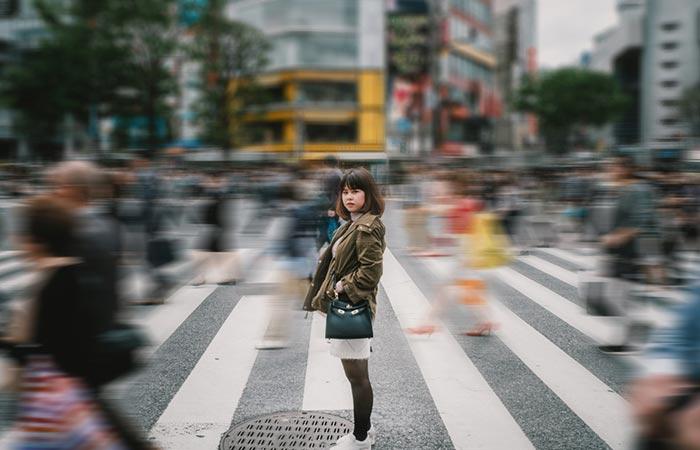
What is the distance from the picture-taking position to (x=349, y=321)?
3785 millimetres

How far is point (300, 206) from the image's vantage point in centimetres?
739

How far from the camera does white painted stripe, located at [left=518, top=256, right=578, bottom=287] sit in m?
10.3

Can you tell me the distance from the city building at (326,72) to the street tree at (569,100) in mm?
23093

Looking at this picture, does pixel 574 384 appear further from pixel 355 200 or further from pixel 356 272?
pixel 355 200

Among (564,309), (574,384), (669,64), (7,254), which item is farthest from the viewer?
(669,64)

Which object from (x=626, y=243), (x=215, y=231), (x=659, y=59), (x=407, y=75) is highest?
(x=659, y=59)

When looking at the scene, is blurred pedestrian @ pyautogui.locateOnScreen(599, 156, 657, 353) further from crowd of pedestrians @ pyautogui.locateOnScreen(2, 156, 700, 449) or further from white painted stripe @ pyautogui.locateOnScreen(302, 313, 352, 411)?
white painted stripe @ pyautogui.locateOnScreen(302, 313, 352, 411)

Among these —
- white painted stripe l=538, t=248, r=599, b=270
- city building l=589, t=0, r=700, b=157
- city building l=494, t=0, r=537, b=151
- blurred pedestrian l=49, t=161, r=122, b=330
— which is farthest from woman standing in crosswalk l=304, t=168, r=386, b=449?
city building l=494, t=0, r=537, b=151

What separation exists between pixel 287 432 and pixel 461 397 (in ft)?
4.67

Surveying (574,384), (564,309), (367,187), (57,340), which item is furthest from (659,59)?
(57,340)

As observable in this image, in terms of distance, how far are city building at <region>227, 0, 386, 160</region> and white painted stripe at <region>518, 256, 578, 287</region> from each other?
38.3 metres

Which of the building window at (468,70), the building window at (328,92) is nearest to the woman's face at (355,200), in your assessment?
the building window at (328,92)

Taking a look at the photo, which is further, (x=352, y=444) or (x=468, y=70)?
(x=468, y=70)

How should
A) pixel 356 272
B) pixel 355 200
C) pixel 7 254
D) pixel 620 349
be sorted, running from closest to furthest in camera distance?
pixel 356 272 → pixel 355 200 → pixel 620 349 → pixel 7 254
